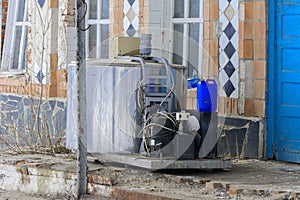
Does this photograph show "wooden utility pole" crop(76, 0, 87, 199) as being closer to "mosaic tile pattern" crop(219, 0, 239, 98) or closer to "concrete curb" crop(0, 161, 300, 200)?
"concrete curb" crop(0, 161, 300, 200)

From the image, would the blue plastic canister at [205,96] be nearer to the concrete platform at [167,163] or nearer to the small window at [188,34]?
→ the concrete platform at [167,163]

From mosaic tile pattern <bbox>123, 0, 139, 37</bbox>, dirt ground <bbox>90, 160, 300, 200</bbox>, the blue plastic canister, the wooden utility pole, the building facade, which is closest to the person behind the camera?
dirt ground <bbox>90, 160, 300, 200</bbox>

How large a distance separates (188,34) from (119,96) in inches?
89.6

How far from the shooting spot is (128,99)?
8.13 m

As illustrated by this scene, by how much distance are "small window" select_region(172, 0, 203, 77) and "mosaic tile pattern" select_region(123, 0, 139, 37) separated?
0.58 meters

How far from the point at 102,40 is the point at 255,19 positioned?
294 cm

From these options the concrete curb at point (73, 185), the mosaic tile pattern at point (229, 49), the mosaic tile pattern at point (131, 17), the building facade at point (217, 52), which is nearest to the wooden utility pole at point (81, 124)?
the concrete curb at point (73, 185)

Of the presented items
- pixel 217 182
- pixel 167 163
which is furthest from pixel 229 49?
pixel 217 182

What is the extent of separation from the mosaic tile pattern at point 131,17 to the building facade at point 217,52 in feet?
0.05

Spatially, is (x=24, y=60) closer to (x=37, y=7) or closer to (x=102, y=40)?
(x=37, y=7)

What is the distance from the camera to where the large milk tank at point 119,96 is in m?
8.08

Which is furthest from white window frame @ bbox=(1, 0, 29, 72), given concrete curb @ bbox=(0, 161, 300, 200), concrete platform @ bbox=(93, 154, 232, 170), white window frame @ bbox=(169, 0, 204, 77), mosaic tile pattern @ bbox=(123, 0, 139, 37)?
concrete platform @ bbox=(93, 154, 232, 170)

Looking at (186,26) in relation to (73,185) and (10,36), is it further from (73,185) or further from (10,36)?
(10,36)

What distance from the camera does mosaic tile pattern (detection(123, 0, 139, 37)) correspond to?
10578 mm
